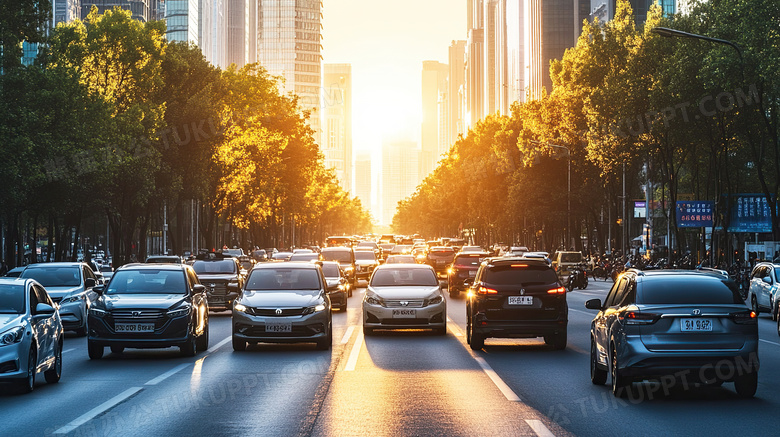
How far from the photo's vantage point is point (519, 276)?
19.2 metres

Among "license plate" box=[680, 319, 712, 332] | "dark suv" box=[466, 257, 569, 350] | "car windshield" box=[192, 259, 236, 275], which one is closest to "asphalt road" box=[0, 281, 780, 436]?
"dark suv" box=[466, 257, 569, 350]

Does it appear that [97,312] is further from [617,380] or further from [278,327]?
[617,380]

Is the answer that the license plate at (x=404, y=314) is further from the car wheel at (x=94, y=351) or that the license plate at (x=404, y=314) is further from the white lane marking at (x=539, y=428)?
the white lane marking at (x=539, y=428)

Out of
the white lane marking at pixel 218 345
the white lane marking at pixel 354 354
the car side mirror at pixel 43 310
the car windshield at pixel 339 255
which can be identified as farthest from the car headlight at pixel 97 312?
the car windshield at pixel 339 255

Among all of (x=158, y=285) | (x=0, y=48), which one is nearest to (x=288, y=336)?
(x=158, y=285)

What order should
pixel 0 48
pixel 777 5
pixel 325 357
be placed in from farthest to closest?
pixel 0 48 → pixel 777 5 → pixel 325 357

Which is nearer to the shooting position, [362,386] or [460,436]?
[460,436]

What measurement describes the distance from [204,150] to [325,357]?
3990cm

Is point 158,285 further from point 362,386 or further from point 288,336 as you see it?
point 362,386

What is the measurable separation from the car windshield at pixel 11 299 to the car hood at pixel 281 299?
5527mm

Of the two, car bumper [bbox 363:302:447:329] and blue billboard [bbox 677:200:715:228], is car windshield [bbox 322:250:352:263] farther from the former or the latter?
car bumper [bbox 363:302:447:329]

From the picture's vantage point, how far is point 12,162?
3756 centimetres

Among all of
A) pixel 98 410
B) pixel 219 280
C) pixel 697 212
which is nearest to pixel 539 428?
pixel 98 410

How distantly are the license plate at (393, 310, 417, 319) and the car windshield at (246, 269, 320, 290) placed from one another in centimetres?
237
